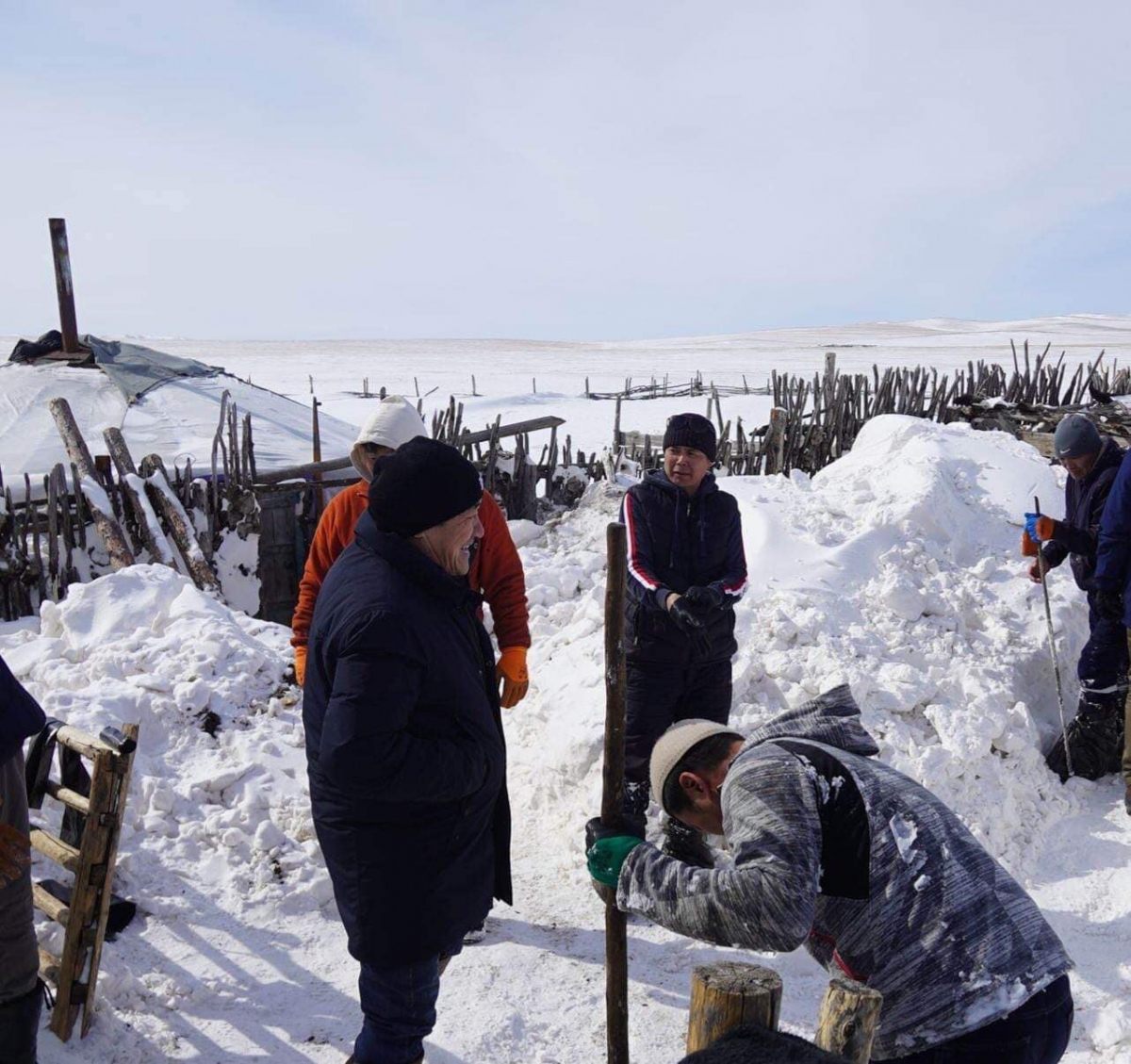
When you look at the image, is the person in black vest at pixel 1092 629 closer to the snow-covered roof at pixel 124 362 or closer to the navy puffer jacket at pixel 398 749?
the navy puffer jacket at pixel 398 749

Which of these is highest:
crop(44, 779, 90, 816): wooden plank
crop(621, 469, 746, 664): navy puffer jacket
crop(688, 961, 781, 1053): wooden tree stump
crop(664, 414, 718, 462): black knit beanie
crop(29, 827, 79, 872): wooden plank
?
crop(664, 414, 718, 462): black knit beanie

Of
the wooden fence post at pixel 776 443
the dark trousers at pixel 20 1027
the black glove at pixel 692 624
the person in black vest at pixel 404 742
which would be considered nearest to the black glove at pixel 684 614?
the black glove at pixel 692 624

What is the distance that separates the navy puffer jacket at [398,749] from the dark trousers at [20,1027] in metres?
0.85

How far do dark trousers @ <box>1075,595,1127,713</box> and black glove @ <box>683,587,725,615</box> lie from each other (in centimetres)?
204

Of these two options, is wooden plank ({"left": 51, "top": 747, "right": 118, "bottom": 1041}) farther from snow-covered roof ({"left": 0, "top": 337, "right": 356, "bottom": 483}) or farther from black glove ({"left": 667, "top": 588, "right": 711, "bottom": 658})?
snow-covered roof ({"left": 0, "top": 337, "right": 356, "bottom": 483})

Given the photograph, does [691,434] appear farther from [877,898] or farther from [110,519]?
[110,519]

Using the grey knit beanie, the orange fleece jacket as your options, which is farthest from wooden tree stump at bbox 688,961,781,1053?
the grey knit beanie

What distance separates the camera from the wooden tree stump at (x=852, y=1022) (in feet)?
4.71

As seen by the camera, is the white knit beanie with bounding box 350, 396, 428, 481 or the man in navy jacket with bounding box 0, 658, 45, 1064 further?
the white knit beanie with bounding box 350, 396, 428, 481

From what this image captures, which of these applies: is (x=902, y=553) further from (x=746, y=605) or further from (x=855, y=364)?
(x=855, y=364)

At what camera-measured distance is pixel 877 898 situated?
1.57m

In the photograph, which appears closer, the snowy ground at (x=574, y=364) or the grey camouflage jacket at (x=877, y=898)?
the grey camouflage jacket at (x=877, y=898)

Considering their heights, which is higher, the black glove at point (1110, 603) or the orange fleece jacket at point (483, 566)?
the orange fleece jacket at point (483, 566)

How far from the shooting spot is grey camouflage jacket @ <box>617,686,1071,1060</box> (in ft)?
4.95
